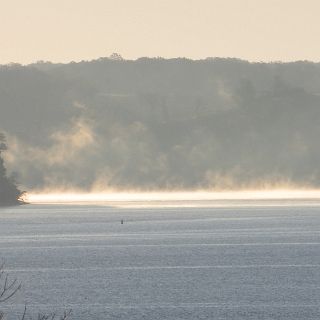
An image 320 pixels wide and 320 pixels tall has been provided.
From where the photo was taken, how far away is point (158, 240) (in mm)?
182125

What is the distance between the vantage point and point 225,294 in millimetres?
99000

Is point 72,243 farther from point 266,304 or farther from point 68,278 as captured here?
point 266,304

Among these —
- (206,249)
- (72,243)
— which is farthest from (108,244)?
(206,249)

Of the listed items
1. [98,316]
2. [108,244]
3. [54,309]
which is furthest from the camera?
[108,244]

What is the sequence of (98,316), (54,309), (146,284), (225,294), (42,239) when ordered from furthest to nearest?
(42,239), (146,284), (225,294), (54,309), (98,316)

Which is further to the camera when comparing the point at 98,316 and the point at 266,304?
the point at 266,304

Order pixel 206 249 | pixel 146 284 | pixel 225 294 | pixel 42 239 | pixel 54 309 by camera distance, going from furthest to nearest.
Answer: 1. pixel 42 239
2. pixel 206 249
3. pixel 146 284
4. pixel 225 294
5. pixel 54 309

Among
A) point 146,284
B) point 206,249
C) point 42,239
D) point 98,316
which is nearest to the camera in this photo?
point 98,316

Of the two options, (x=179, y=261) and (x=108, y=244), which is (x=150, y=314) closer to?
(x=179, y=261)

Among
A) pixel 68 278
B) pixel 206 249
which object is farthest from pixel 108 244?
pixel 68 278

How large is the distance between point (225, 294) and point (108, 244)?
246ft

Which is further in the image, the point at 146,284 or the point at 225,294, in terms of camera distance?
the point at 146,284

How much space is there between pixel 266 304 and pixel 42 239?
96.6m

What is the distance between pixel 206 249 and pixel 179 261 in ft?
69.7
